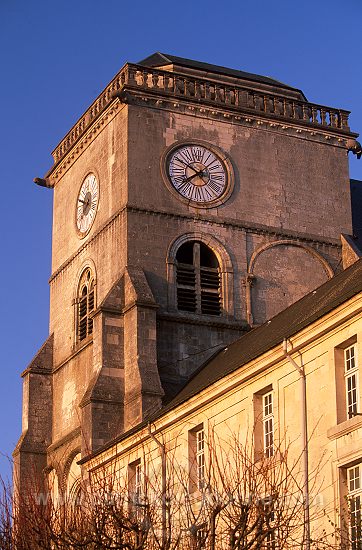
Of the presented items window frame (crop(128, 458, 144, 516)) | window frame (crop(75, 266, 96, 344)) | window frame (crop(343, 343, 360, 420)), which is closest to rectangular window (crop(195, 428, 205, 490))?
window frame (crop(128, 458, 144, 516))

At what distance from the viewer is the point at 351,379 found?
28.4 meters

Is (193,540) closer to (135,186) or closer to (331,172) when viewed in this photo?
(135,186)

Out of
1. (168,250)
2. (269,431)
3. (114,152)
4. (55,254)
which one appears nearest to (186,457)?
(269,431)

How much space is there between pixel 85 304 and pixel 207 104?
839 centimetres

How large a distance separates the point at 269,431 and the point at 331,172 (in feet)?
67.3

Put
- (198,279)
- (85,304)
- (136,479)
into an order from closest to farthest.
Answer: (136,479), (198,279), (85,304)

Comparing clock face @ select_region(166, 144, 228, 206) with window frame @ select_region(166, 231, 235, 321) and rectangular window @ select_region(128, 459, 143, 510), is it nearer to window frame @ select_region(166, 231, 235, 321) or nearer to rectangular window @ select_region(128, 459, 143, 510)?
window frame @ select_region(166, 231, 235, 321)

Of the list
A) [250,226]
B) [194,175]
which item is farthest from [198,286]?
[194,175]

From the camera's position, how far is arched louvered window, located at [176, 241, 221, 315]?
46.3 m

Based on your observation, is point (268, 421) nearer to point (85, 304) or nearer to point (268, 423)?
point (268, 423)

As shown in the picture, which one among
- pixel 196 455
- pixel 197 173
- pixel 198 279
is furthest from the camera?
pixel 197 173

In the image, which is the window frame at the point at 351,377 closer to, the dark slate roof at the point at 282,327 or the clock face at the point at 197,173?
the dark slate roof at the point at 282,327

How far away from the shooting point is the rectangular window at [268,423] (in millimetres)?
31000

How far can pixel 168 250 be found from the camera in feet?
152
